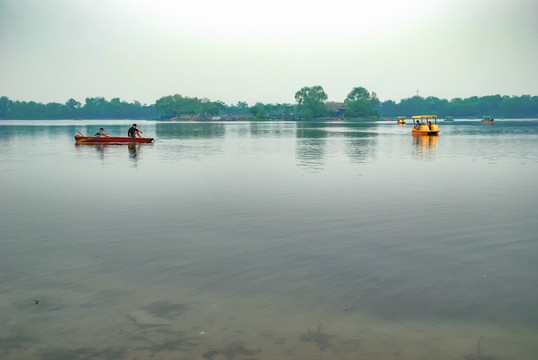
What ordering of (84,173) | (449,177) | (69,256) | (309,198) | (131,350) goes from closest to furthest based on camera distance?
(131,350) → (69,256) → (309,198) → (449,177) → (84,173)

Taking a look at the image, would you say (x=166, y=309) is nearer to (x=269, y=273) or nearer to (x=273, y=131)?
(x=269, y=273)

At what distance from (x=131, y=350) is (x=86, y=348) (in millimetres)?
590

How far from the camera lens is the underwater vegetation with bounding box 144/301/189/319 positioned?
6945mm

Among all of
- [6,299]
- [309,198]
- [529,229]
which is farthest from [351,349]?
[309,198]

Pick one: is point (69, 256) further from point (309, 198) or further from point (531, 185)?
point (531, 185)

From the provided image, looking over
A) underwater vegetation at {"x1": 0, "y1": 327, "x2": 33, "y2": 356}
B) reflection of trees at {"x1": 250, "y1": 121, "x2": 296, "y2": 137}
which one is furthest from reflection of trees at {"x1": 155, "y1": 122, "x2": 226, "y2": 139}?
underwater vegetation at {"x1": 0, "y1": 327, "x2": 33, "y2": 356}

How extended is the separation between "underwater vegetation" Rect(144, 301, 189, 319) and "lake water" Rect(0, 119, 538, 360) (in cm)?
4

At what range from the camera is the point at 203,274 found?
28.4 ft

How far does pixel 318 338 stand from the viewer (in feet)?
20.6

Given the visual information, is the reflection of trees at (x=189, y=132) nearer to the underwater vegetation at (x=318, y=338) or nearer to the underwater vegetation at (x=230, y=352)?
the underwater vegetation at (x=318, y=338)

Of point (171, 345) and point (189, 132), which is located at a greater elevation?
point (189, 132)

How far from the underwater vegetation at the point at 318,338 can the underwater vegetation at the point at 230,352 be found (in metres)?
0.69

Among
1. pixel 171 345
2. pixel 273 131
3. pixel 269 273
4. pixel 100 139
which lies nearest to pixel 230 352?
pixel 171 345

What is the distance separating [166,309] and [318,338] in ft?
7.78
